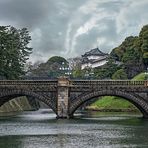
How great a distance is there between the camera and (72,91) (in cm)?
8950

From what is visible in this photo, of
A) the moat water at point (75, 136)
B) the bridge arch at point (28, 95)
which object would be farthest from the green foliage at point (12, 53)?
the moat water at point (75, 136)

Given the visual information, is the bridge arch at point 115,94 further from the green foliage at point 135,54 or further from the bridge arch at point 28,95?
the green foliage at point 135,54

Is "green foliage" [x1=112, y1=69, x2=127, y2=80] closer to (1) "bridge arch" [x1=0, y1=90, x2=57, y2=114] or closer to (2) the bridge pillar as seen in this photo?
(1) "bridge arch" [x1=0, y1=90, x2=57, y2=114]

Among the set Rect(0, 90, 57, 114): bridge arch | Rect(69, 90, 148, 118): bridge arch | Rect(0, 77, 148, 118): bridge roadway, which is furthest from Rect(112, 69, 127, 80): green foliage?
Rect(0, 90, 57, 114): bridge arch

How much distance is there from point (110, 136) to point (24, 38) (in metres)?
87.0

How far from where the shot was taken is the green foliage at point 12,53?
372ft

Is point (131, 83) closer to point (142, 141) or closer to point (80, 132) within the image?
point (80, 132)

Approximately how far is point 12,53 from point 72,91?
106 feet

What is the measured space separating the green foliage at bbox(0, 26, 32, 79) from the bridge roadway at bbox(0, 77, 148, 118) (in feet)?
70.5

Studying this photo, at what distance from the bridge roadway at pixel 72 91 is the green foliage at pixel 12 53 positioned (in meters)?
21.5

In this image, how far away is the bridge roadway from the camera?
8738cm

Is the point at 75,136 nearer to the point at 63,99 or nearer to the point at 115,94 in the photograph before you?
the point at 115,94

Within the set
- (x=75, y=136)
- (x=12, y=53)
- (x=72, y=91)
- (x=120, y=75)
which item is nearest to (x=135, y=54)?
(x=120, y=75)

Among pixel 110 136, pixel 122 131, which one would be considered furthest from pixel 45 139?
pixel 122 131
